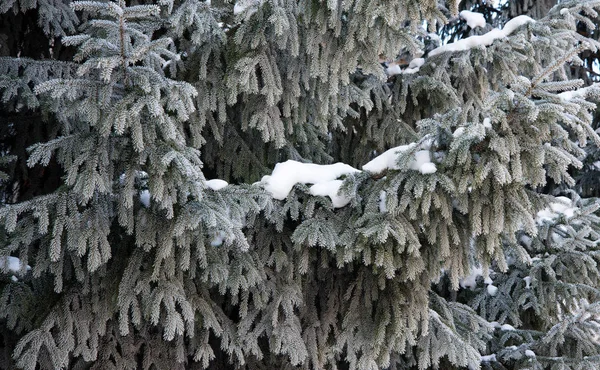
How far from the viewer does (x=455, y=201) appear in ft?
9.52

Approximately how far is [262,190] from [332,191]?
15.0 inches

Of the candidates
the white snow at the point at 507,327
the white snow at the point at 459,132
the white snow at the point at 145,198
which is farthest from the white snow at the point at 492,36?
the white snow at the point at 145,198

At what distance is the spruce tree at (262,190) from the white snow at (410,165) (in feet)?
0.04

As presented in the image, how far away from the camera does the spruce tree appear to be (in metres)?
2.69

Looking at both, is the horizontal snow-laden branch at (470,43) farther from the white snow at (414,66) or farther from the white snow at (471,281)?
the white snow at (471,281)

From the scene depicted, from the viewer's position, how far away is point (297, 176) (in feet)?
11.1

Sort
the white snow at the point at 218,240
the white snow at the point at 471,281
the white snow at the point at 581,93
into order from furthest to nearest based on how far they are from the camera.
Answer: the white snow at the point at 471,281
the white snow at the point at 218,240
the white snow at the point at 581,93

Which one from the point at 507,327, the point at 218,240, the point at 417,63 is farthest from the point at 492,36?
the point at 218,240

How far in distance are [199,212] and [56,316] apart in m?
0.95

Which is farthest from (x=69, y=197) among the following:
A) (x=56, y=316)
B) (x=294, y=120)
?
(x=294, y=120)

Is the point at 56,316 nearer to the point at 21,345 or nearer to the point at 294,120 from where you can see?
the point at 21,345

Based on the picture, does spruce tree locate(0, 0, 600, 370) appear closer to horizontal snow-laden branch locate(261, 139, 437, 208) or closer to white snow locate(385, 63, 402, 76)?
horizontal snow-laden branch locate(261, 139, 437, 208)

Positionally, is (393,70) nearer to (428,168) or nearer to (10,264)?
(428,168)

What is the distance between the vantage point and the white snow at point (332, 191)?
10.7 ft
